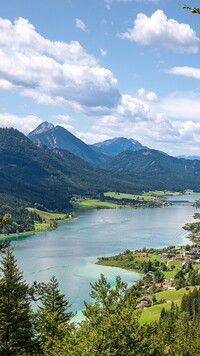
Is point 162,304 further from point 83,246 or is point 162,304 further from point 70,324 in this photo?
point 70,324

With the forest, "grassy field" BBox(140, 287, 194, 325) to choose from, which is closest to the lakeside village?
"grassy field" BBox(140, 287, 194, 325)

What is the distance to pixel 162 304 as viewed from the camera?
75500 millimetres

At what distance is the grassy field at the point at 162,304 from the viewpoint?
67.4 metres

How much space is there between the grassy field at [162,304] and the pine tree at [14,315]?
48.1m

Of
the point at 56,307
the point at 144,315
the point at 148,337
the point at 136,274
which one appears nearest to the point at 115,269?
the point at 136,274

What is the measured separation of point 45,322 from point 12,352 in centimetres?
407

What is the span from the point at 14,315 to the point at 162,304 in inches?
2367

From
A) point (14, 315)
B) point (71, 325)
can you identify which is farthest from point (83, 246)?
point (71, 325)

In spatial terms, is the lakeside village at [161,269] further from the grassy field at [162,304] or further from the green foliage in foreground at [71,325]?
the green foliage in foreground at [71,325]

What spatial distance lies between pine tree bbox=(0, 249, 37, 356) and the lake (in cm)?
5054

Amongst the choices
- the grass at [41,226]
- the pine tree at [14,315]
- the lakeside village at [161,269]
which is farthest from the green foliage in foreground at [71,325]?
the grass at [41,226]

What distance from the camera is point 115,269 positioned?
103 m

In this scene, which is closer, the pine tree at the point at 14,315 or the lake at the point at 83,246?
the pine tree at the point at 14,315

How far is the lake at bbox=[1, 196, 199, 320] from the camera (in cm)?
8981
